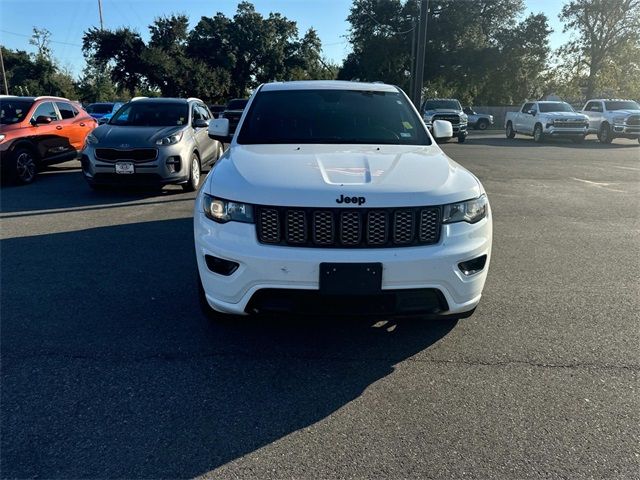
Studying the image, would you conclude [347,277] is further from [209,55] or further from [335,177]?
[209,55]

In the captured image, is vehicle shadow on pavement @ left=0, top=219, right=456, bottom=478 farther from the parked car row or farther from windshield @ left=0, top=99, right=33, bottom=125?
the parked car row

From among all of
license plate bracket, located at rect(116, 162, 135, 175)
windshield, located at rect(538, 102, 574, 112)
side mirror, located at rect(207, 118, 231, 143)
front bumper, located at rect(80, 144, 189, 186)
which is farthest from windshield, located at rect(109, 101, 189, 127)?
windshield, located at rect(538, 102, 574, 112)

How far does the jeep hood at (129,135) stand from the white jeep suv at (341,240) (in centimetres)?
554

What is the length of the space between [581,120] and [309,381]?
23.3m

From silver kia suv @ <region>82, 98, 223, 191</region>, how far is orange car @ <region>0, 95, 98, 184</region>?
6.75 feet

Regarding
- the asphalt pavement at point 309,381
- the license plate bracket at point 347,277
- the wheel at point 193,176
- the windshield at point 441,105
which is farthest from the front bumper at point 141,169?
the windshield at point 441,105

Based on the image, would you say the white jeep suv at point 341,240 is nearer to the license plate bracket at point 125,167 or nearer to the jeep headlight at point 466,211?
the jeep headlight at point 466,211

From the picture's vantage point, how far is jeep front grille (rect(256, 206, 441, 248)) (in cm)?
281

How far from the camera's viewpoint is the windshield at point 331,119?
13.6 feet

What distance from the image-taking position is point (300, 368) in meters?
3.11

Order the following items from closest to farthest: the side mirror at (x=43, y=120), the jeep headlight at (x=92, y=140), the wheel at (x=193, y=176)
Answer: the jeep headlight at (x=92, y=140) < the wheel at (x=193, y=176) < the side mirror at (x=43, y=120)

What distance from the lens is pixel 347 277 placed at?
108 inches

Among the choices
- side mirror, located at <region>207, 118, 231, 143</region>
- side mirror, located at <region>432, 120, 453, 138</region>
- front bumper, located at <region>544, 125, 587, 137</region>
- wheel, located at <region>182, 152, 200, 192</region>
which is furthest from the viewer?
front bumper, located at <region>544, 125, 587, 137</region>

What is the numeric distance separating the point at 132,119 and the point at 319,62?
166ft
